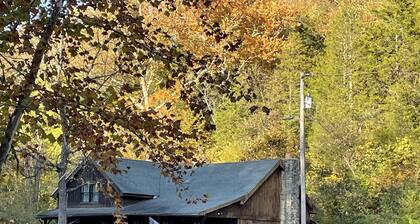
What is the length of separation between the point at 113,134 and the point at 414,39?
1519 inches

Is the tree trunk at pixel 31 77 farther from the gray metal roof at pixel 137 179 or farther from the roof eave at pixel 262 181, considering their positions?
the gray metal roof at pixel 137 179

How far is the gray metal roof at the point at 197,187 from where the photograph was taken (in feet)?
91.5

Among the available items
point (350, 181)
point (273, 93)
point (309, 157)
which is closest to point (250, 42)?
point (273, 93)

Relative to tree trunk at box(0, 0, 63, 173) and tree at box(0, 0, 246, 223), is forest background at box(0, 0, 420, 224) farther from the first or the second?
tree trunk at box(0, 0, 63, 173)

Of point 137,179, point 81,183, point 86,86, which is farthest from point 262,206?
point 86,86

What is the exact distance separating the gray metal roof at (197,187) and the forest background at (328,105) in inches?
71.2

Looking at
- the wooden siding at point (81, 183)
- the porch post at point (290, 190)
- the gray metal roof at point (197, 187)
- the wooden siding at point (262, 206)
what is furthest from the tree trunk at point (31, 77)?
the wooden siding at point (81, 183)

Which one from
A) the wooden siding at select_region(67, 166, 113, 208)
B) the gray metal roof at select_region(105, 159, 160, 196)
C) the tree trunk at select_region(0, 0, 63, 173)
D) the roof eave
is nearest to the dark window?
the wooden siding at select_region(67, 166, 113, 208)

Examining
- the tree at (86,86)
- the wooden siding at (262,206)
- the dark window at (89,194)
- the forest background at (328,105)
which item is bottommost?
the tree at (86,86)

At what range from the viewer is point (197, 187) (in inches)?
1217

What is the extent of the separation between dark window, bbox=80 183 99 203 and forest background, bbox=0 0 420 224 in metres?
1.54

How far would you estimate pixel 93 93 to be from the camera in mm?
6078

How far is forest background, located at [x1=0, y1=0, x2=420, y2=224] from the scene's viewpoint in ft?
113

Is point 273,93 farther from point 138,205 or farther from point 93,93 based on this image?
point 93,93
